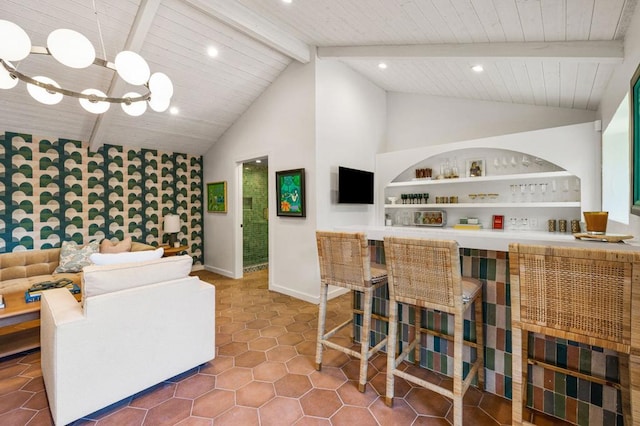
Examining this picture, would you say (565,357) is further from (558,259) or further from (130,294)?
(130,294)

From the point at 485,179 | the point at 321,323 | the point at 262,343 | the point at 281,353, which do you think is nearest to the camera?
the point at 321,323

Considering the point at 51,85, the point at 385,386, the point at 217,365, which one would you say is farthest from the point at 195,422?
the point at 51,85

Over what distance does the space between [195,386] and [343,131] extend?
3560 millimetres

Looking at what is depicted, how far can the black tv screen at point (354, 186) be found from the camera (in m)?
4.23

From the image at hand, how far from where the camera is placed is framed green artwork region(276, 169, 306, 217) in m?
4.05

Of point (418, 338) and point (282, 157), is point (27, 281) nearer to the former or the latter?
point (282, 157)

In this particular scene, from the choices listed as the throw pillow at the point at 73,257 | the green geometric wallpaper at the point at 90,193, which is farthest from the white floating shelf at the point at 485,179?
the throw pillow at the point at 73,257

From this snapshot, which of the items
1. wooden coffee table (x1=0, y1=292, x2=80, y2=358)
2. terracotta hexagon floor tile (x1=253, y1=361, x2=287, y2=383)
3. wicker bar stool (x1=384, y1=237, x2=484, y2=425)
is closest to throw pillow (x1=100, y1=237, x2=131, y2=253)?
wooden coffee table (x1=0, y1=292, x2=80, y2=358)

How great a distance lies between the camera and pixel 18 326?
9.79 feet

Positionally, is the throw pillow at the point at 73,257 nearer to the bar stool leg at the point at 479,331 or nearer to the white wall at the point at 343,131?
the white wall at the point at 343,131

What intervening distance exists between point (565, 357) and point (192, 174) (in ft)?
19.9

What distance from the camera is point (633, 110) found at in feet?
6.14

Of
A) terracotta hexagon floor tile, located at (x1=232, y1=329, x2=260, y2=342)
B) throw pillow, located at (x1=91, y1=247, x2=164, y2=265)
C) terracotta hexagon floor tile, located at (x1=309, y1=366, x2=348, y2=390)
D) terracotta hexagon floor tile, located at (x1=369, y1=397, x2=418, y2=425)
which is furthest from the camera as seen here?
terracotta hexagon floor tile, located at (x1=232, y1=329, x2=260, y2=342)

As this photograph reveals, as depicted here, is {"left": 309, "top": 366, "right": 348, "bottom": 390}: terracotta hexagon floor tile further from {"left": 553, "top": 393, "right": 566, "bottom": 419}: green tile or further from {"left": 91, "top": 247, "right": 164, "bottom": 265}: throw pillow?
{"left": 91, "top": 247, "right": 164, "bottom": 265}: throw pillow
